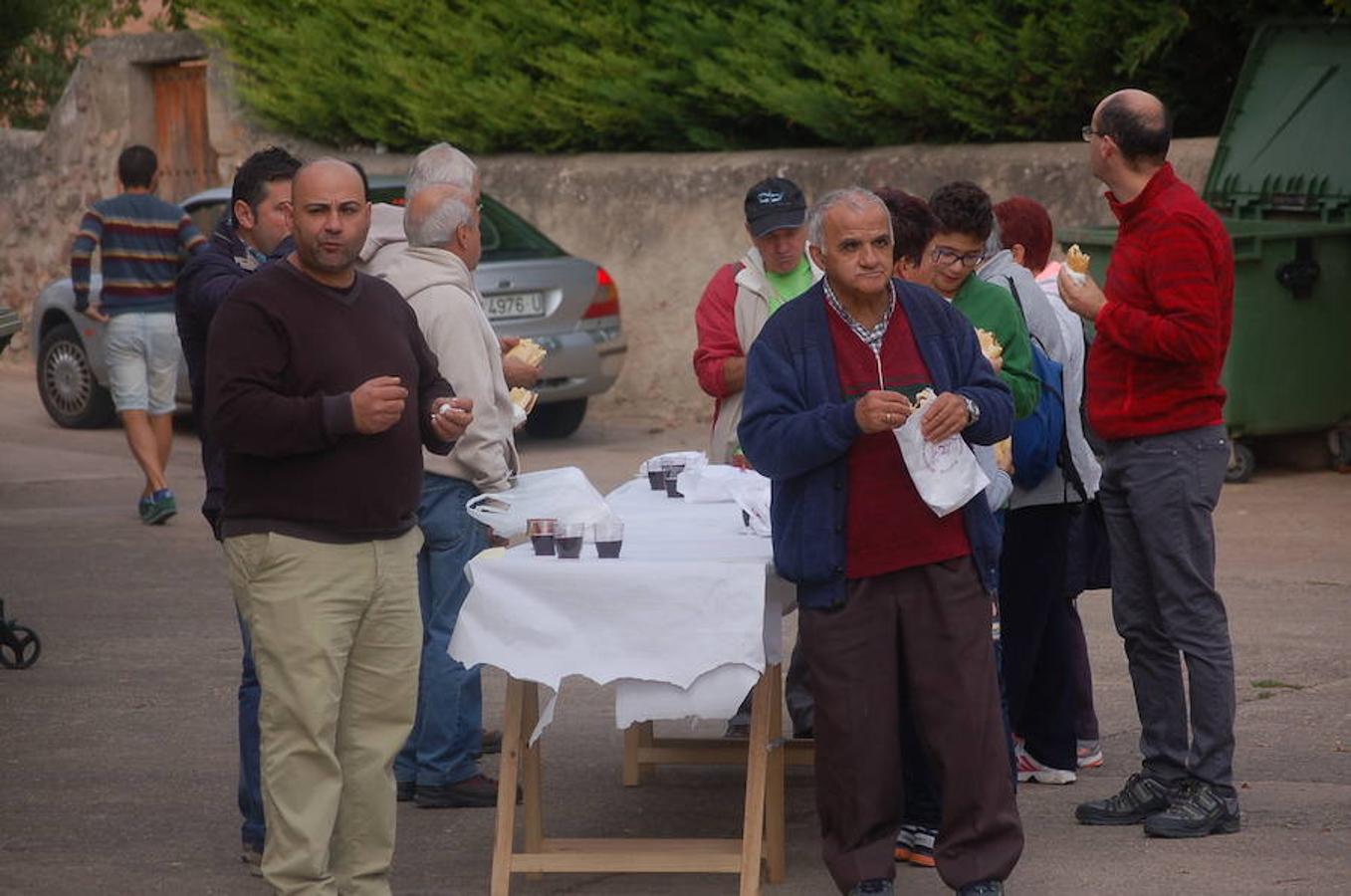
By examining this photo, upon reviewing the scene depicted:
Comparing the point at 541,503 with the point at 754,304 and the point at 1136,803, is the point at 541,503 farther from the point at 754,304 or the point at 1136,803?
the point at 1136,803

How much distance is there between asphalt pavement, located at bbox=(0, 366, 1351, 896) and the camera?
6027mm

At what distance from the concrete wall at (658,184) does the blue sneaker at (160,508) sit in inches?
206

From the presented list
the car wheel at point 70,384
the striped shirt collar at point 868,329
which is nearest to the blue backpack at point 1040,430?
the striped shirt collar at point 868,329

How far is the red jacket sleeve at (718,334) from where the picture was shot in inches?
285

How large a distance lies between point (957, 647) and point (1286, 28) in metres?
8.81

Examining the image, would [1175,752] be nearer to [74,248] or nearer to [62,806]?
[62,806]

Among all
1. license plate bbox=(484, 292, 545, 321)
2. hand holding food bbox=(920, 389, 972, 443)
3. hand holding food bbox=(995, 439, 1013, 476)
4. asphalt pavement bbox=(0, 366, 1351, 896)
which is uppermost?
hand holding food bbox=(920, 389, 972, 443)

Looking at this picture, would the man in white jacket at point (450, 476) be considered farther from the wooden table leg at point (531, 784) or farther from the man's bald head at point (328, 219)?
the man's bald head at point (328, 219)

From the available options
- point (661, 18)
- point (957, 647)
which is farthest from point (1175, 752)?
point (661, 18)

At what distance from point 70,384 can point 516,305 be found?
3719mm

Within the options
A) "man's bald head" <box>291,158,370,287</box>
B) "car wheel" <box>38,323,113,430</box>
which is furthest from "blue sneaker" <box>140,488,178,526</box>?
"man's bald head" <box>291,158,370,287</box>

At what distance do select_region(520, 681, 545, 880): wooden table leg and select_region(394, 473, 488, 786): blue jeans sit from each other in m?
0.65

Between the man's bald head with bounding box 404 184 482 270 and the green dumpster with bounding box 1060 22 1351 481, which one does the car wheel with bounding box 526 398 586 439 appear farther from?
the man's bald head with bounding box 404 184 482 270

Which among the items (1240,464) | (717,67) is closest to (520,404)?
(1240,464)
